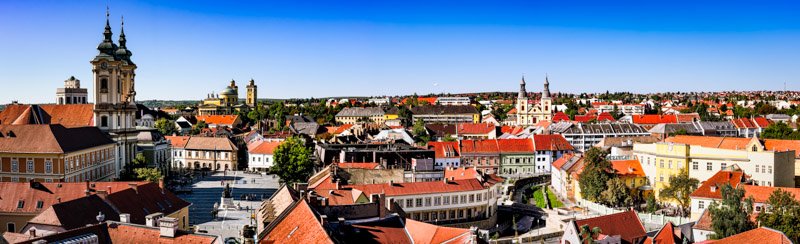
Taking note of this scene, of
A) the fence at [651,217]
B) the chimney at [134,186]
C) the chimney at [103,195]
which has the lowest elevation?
the fence at [651,217]

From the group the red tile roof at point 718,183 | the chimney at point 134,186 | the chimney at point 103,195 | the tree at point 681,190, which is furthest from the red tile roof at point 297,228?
the tree at point 681,190

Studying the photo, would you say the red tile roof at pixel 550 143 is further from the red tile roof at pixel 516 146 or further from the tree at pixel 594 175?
the tree at pixel 594 175

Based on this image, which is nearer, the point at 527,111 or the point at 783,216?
the point at 783,216

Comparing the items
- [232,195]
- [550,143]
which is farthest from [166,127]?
[550,143]

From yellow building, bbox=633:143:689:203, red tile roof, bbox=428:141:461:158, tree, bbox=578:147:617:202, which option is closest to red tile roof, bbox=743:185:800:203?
yellow building, bbox=633:143:689:203

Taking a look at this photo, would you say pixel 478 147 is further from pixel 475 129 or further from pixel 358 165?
pixel 475 129

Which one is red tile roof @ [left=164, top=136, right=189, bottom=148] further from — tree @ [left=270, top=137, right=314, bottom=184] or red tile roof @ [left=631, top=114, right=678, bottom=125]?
red tile roof @ [left=631, top=114, right=678, bottom=125]
